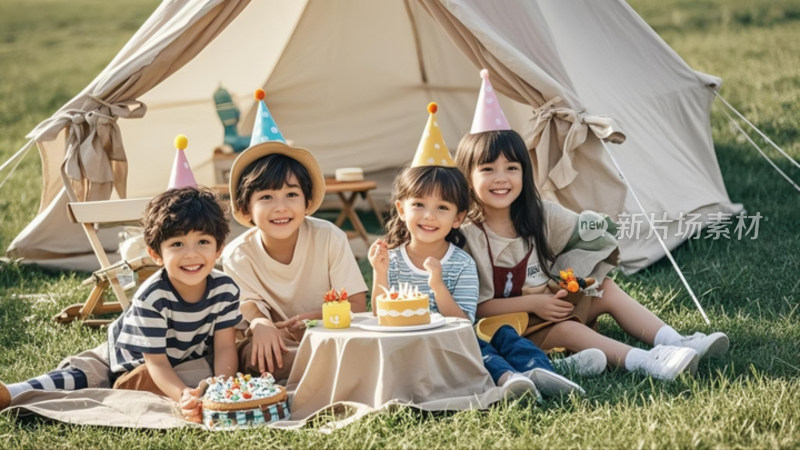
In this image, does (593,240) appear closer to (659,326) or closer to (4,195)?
(659,326)

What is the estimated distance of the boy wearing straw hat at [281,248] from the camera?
4.26m

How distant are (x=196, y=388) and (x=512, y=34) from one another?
259cm

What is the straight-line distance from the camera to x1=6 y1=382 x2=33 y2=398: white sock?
12.9ft

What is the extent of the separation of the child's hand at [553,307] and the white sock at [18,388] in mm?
2016

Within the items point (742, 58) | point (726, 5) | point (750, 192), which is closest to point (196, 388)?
point (750, 192)

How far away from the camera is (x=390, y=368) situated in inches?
144

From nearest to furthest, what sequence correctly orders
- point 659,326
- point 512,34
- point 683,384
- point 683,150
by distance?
1. point 683,384
2. point 659,326
3. point 512,34
4. point 683,150

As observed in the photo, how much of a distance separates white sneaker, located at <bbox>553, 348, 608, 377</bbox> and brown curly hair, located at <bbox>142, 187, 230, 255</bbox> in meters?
1.39

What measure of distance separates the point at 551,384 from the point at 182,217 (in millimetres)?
1460

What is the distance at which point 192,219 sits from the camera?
3891 mm

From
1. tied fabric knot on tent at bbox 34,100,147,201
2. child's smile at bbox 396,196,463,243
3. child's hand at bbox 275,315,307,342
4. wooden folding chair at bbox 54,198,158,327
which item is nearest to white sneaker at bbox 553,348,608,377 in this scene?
child's smile at bbox 396,196,463,243

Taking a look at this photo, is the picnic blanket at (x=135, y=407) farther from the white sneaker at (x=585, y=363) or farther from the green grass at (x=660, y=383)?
the white sneaker at (x=585, y=363)

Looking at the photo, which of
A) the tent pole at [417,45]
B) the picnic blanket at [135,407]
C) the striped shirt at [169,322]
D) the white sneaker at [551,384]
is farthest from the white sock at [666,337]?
the tent pole at [417,45]

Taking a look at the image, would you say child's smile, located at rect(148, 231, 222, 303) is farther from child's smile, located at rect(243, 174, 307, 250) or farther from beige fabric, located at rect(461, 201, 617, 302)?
beige fabric, located at rect(461, 201, 617, 302)
